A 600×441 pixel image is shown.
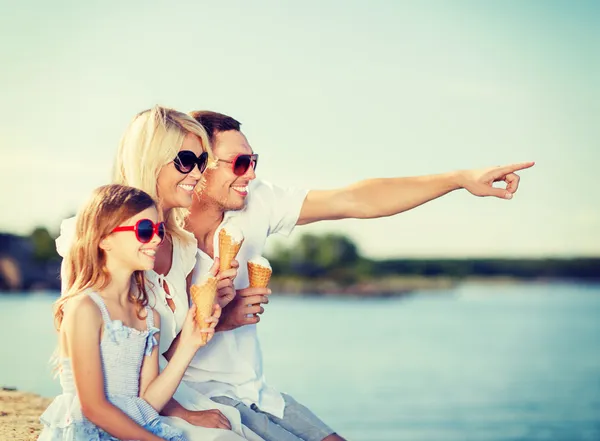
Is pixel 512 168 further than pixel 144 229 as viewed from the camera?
Yes

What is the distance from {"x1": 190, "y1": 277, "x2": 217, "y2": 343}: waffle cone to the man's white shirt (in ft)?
1.67

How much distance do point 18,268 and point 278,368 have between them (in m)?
51.6

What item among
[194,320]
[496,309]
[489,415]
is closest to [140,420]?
[194,320]

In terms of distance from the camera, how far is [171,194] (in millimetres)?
3764

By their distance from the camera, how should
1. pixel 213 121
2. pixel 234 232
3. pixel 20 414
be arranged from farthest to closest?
pixel 20 414
pixel 213 121
pixel 234 232

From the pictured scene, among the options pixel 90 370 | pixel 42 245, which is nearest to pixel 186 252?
pixel 90 370

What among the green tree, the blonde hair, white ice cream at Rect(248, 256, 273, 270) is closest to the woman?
the blonde hair

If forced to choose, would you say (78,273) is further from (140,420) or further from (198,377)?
(198,377)

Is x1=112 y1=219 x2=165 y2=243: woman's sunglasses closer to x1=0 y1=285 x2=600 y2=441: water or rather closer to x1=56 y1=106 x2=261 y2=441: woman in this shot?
x1=56 y1=106 x2=261 y2=441: woman

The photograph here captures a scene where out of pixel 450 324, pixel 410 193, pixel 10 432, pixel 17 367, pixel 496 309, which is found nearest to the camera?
Result: pixel 410 193

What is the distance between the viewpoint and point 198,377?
155 inches

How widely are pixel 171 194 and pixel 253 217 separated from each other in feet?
1.91

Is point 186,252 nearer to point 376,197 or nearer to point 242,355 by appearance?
point 242,355

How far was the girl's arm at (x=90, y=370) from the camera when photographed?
3133mm
